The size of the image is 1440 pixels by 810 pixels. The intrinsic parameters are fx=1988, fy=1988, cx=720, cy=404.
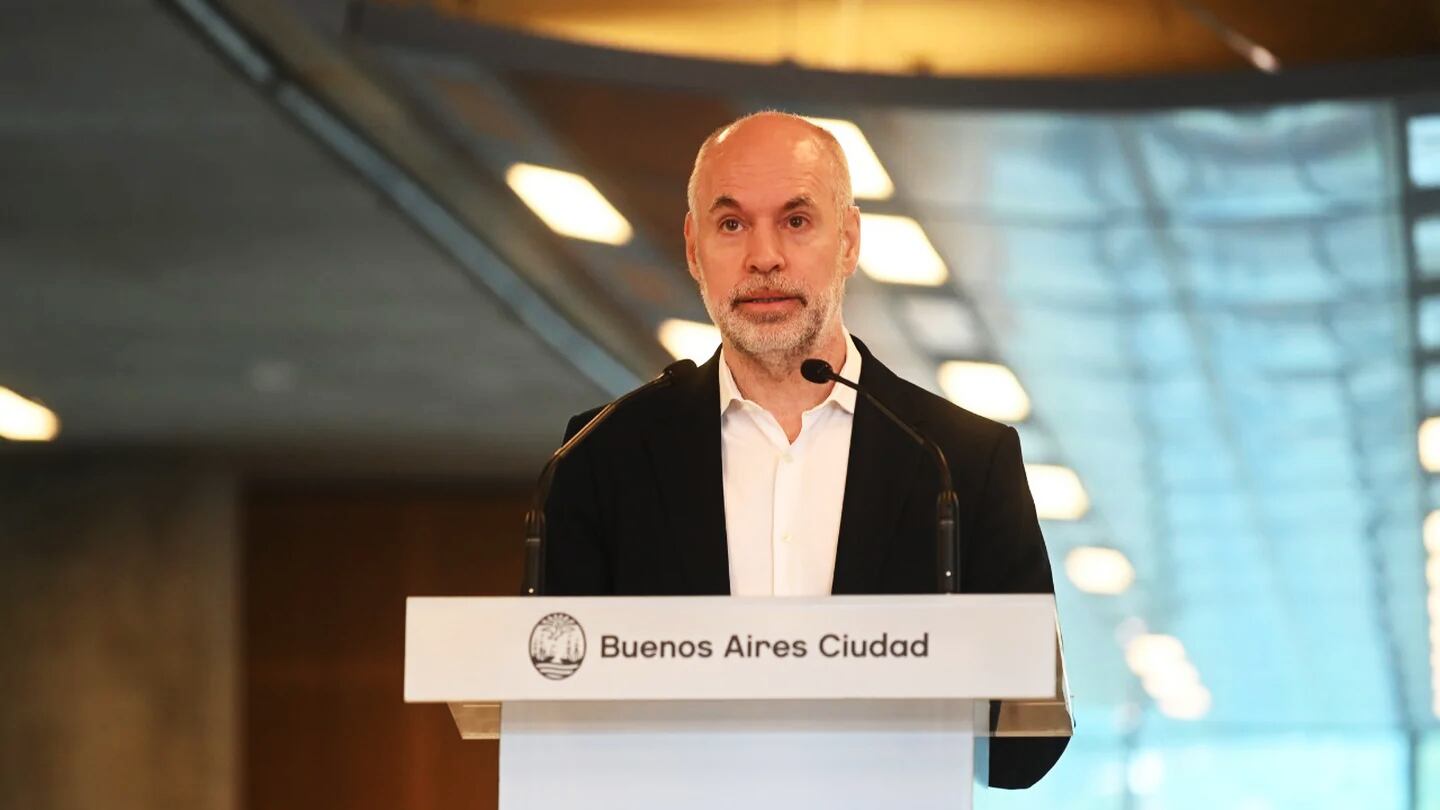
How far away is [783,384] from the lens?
2.26m

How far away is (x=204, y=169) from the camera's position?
6508mm

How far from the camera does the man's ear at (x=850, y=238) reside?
2312 millimetres

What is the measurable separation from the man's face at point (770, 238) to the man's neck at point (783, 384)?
0.02 meters

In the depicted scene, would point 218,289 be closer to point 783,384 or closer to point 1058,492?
point 1058,492

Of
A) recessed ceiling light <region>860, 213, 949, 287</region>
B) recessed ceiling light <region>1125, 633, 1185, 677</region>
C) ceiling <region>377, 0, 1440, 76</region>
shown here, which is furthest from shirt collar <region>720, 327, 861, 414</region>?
recessed ceiling light <region>1125, 633, 1185, 677</region>

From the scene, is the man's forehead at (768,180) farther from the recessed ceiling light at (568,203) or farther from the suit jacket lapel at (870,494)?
the recessed ceiling light at (568,203)

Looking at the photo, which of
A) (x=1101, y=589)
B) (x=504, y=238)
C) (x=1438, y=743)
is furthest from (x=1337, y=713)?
(x=504, y=238)

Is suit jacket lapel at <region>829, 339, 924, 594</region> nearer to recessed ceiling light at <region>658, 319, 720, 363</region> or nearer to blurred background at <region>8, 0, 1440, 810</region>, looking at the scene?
blurred background at <region>8, 0, 1440, 810</region>

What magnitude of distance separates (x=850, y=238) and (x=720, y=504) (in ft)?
1.35

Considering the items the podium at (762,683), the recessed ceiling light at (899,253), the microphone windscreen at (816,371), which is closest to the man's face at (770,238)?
the microphone windscreen at (816,371)

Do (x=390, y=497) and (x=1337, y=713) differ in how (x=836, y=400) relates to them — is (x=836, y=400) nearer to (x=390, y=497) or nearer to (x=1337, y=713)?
(x=390, y=497)

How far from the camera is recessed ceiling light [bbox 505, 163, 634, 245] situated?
720 cm

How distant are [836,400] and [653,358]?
653 centimetres

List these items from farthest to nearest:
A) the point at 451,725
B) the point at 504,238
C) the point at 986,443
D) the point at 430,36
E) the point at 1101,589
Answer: the point at 1101,589 → the point at 451,725 → the point at 504,238 → the point at 430,36 → the point at 986,443
